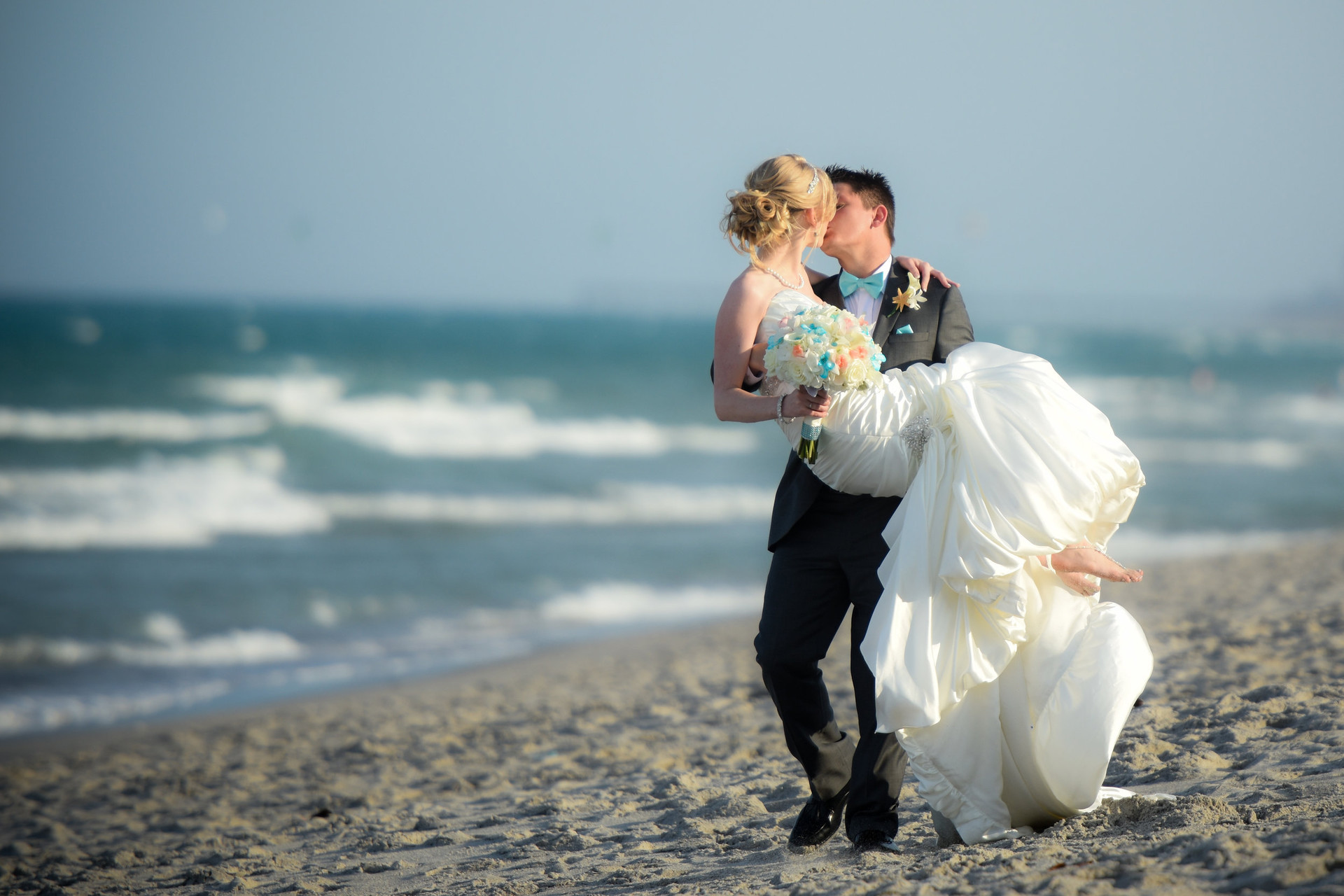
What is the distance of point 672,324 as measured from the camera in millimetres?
72188

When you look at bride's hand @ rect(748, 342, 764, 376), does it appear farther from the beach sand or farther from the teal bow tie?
the beach sand

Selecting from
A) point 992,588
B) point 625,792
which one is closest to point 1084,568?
point 992,588

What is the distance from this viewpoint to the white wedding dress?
2742 mm

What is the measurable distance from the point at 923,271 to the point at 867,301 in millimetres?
200

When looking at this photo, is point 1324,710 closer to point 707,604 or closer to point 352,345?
point 707,604

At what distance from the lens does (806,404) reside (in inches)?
109

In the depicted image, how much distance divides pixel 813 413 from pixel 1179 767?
204cm

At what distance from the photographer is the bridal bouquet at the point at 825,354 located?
2.65 metres

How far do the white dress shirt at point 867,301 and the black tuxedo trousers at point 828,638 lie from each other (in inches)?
21.3

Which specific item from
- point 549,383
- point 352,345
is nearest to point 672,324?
point 352,345

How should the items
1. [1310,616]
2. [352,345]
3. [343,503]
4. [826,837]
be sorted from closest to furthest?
[826,837] < [1310,616] < [343,503] < [352,345]

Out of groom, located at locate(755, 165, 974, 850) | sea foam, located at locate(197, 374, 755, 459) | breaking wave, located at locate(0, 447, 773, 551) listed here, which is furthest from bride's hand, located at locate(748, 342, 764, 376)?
sea foam, located at locate(197, 374, 755, 459)

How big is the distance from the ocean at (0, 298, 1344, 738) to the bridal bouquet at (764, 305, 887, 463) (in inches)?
224

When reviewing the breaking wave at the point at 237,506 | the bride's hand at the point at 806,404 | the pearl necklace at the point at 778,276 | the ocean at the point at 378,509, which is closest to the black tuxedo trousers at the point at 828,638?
the bride's hand at the point at 806,404
